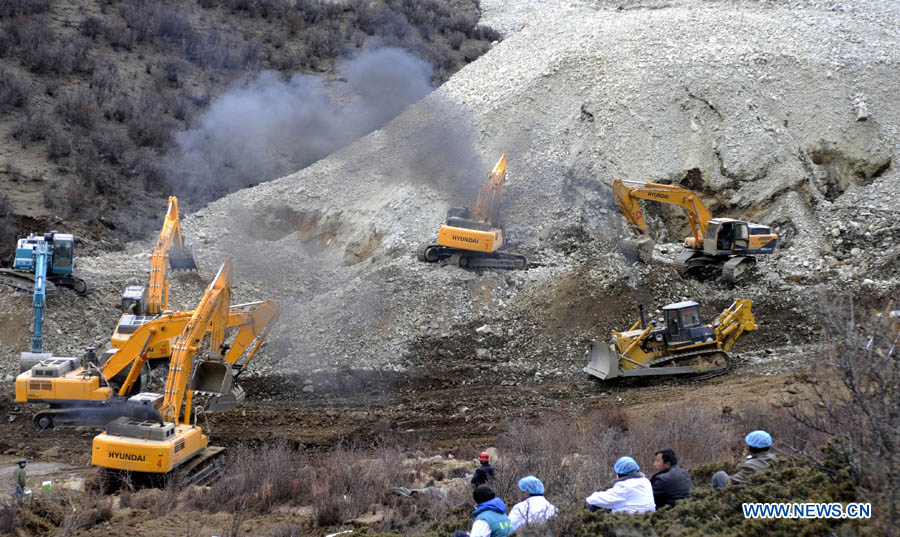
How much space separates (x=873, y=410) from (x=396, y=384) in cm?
1159

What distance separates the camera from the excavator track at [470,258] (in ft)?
64.0

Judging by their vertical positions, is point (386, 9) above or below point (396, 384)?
above

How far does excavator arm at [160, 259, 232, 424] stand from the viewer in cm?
1095

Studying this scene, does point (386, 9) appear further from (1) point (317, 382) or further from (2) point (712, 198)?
(1) point (317, 382)

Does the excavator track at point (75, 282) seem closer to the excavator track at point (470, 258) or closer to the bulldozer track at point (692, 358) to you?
the excavator track at point (470, 258)

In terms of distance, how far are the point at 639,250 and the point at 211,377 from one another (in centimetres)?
1103

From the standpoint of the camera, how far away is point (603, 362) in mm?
15352

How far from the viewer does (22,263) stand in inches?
738

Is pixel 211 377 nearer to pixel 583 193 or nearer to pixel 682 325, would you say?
pixel 682 325

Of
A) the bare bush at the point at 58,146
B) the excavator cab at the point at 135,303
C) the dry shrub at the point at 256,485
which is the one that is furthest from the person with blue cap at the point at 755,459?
the bare bush at the point at 58,146

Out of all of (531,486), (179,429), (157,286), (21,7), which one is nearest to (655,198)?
(157,286)

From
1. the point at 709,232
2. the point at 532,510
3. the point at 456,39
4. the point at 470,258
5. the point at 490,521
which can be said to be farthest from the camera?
the point at 456,39

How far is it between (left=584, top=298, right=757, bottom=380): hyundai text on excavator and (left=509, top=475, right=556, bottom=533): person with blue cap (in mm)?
9004

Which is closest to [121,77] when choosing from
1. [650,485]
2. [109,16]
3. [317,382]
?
[109,16]
